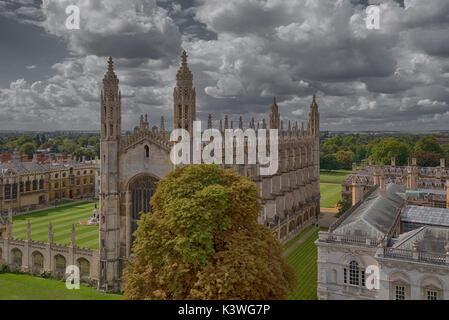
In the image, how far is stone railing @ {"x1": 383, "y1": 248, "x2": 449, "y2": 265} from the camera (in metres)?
18.9

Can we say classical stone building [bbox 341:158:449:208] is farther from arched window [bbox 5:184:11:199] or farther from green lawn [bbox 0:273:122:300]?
arched window [bbox 5:184:11:199]

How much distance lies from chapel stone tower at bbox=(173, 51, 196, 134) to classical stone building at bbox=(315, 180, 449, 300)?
1225 centimetres

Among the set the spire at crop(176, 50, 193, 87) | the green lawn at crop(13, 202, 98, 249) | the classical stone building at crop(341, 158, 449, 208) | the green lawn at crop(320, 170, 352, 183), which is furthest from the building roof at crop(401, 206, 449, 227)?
the green lawn at crop(320, 170, 352, 183)

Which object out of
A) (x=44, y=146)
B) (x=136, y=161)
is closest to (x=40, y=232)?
(x=136, y=161)

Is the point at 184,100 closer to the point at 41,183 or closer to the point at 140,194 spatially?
the point at 140,194

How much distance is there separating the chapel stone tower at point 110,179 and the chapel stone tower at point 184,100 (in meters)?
5.19

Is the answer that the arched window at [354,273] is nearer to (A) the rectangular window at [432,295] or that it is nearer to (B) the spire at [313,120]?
(A) the rectangular window at [432,295]

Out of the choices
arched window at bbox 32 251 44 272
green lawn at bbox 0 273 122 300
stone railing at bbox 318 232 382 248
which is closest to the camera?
stone railing at bbox 318 232 382 248

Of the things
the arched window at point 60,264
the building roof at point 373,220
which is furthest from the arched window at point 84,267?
the building roof at point 373,220

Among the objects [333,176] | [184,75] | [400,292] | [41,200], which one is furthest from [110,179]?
[333,176]

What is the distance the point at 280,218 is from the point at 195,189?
22.7m

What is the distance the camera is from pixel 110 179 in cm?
2850
